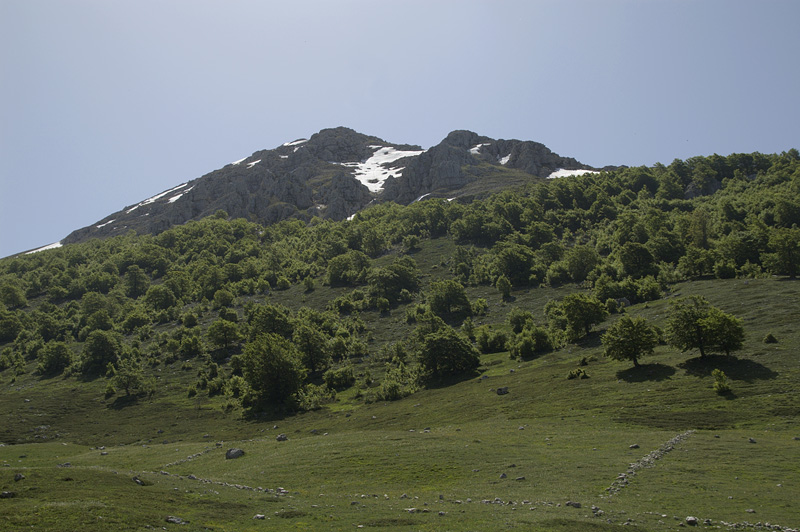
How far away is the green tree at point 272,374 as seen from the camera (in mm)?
97062

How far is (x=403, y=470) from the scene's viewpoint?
41469mm

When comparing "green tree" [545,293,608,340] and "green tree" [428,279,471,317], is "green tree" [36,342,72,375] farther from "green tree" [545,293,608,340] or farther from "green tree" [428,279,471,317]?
"green tree" [545,293,608,340]

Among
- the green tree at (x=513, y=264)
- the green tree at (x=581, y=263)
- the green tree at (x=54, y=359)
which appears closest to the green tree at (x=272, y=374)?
the green tree at (x=54, y=359)

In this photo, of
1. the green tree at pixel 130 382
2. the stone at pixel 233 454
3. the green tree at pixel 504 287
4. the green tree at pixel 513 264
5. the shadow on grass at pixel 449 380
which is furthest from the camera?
the green tree at pixel 513 264

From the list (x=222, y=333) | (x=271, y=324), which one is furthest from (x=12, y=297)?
(x=271, y=324)

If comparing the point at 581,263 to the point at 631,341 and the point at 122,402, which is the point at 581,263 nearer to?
the point at 631,341

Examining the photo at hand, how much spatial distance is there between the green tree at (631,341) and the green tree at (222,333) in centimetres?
9670

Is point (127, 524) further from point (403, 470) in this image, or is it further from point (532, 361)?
point (532, 361)

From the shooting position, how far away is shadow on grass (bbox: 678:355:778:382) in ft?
190

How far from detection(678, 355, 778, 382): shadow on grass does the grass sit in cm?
35

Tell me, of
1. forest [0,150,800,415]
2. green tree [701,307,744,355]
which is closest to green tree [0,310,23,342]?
forest [0,150,800,415]

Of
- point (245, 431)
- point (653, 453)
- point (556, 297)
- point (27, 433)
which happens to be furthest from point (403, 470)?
point (556, 297)

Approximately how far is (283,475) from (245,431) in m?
38.1

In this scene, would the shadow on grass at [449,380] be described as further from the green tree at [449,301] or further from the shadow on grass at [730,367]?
the green tree at [449,301]
